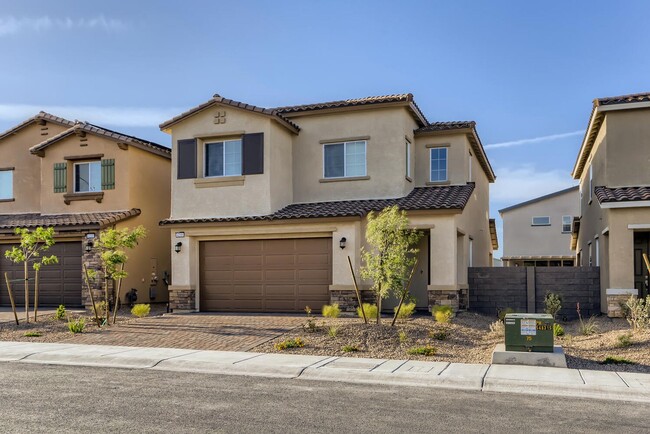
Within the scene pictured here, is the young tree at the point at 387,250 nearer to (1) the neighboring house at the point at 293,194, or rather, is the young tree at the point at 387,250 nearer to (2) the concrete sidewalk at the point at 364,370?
(2) the concrete sidewalk at the point at 364,370

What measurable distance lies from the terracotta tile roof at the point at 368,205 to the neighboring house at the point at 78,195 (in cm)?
341

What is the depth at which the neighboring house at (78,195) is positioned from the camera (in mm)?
23328

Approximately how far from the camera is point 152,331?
16562 mm

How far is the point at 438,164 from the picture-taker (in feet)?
75.0

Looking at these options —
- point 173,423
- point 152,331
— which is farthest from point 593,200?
point 173,423

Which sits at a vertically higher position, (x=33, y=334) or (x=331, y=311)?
(x=331, y=311)

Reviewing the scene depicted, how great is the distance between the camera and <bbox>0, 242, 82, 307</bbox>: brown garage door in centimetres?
2328

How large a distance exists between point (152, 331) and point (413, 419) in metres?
10.2

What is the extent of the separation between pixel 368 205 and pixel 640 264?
8.45 metres

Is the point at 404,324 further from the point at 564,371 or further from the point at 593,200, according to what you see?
→ the point at 593,200

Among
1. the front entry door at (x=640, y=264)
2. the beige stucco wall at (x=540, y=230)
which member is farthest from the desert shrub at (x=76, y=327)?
the beige stucco wall at (x=540, y=230)

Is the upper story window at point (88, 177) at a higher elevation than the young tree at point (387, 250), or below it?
higher

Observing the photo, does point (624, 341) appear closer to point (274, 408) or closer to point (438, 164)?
point (274, 408)

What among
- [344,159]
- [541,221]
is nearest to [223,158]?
[344,159]
